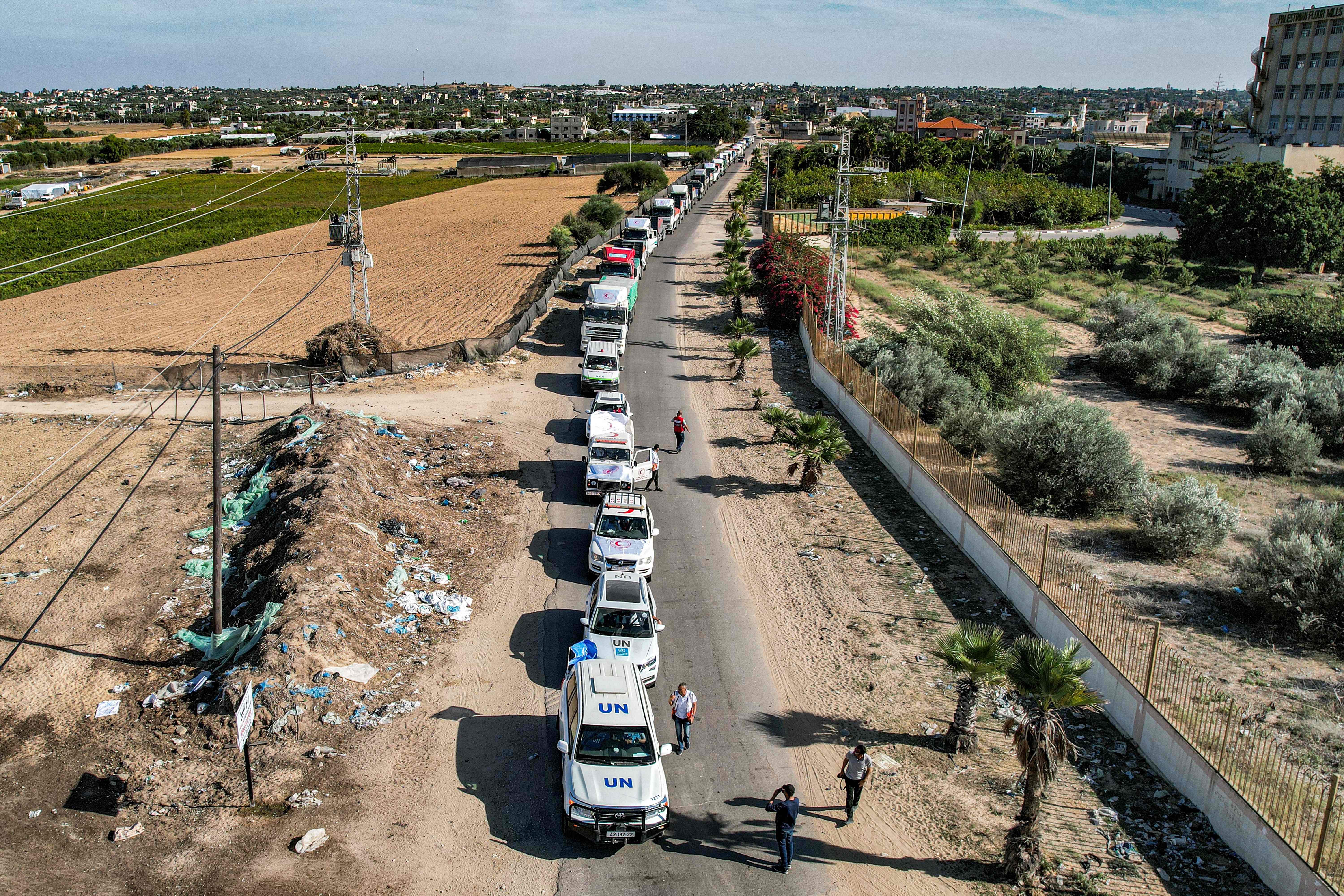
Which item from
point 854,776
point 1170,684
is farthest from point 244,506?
point 1170,684

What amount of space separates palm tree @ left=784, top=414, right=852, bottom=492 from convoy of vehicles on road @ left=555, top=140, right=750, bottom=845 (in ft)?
12.4

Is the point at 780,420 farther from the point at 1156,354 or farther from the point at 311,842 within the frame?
the point at 1156,354

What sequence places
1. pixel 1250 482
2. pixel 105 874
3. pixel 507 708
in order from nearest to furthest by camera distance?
1. pixel 105 874
2. pixel 507 708
3. pixel 1250 482

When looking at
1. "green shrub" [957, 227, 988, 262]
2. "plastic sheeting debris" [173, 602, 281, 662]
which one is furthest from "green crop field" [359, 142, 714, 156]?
"plastic sheeting debris" [173, 602, 281, 662]

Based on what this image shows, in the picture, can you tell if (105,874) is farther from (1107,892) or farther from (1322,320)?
(1322,320)

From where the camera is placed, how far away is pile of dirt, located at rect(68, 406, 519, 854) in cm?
1256

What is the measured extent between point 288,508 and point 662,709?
9.74 meters

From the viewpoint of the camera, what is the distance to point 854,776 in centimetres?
1177

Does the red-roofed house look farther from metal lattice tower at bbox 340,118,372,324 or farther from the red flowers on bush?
metal lattice tower at bbox 340,118,372,324

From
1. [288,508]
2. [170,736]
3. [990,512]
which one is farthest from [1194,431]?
[170,736]

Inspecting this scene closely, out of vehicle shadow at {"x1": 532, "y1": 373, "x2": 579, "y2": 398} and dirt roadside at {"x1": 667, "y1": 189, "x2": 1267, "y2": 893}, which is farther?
vehicle shadow at {"x1": 532, "y1": 373, "x2": 579, "y2": 398}

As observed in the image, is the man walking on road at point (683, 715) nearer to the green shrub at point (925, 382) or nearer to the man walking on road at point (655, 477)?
the man walking on road at point (655, 477)

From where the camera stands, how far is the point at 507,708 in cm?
1423

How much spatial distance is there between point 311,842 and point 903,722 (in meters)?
8.58
